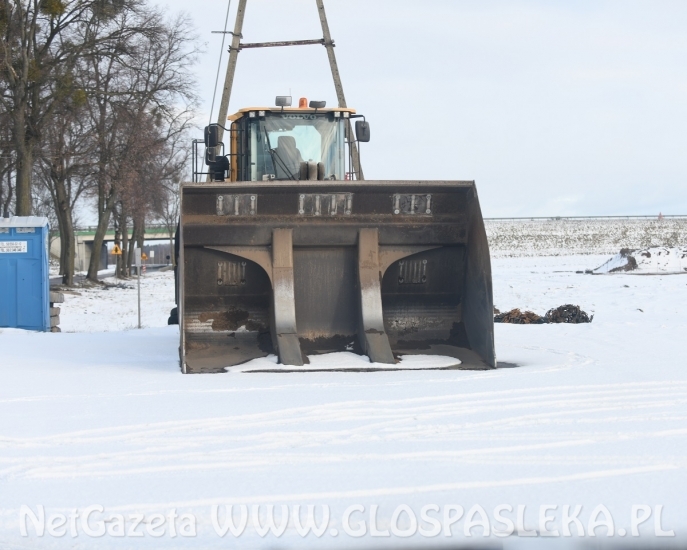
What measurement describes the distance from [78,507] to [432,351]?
17.4ft

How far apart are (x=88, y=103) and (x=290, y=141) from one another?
18661mm

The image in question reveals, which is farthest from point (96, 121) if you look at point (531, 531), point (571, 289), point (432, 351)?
point (531, 531)

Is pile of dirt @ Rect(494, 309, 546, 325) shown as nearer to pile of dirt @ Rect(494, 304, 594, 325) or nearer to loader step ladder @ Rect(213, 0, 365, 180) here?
pile of dirt @ Rect(494, 304, 594, 325)

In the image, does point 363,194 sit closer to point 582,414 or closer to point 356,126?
point 356,126

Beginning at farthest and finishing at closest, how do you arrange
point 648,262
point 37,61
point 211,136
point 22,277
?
1. point 648,262
2. point 37,61
3. point 22,277
4. point 211,136

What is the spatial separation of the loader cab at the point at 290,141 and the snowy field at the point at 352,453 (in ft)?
8.73

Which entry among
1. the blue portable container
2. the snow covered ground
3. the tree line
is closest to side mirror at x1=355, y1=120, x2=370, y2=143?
the blue portable container

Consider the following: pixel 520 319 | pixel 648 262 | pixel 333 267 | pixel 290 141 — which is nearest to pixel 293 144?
pixel 290 141

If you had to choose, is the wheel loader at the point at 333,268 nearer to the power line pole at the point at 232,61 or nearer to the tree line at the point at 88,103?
the power line pole at the point at 232,61

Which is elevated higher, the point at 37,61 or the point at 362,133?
the point at 37,61

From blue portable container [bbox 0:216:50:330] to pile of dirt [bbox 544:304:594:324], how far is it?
810 cm

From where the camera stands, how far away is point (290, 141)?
10.6 metres

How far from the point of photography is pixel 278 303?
8797mm

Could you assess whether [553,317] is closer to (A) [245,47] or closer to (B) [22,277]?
(A) [245,47]
